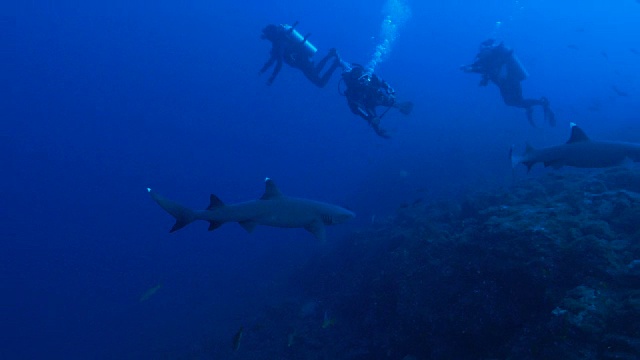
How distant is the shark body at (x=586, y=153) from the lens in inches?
195

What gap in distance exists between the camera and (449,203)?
642 inches

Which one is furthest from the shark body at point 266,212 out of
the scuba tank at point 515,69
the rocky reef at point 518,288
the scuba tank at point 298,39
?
the scuba tank at point 515,69

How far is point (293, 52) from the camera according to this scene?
15.7 m

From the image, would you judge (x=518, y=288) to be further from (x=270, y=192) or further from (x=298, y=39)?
(x=298, y=39)

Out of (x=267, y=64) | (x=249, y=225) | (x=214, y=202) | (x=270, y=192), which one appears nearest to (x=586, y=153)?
(x=270, y=192)

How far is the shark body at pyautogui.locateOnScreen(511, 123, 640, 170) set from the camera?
4.96 m

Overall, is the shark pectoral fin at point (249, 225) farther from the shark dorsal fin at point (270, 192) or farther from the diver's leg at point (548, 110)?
the diver's leg at point (548, 110)

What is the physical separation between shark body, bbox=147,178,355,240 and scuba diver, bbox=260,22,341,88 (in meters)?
10.4

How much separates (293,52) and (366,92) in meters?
5.19

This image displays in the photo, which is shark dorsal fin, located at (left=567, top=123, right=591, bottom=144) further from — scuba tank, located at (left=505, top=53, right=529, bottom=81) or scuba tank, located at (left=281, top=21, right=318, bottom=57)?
scuba tank, located at (left=505, top=53, right=529, bottom=81)

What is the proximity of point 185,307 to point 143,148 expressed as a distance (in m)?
133

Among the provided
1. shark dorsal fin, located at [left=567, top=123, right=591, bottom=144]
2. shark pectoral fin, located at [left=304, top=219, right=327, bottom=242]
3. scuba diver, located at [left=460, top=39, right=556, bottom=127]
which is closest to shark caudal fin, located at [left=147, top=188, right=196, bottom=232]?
shark pectoral fin, located at [left=304, top=219, right=327, bottom=242]

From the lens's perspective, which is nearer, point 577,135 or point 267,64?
point 577,135

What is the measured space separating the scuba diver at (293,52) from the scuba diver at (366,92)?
3.32m
